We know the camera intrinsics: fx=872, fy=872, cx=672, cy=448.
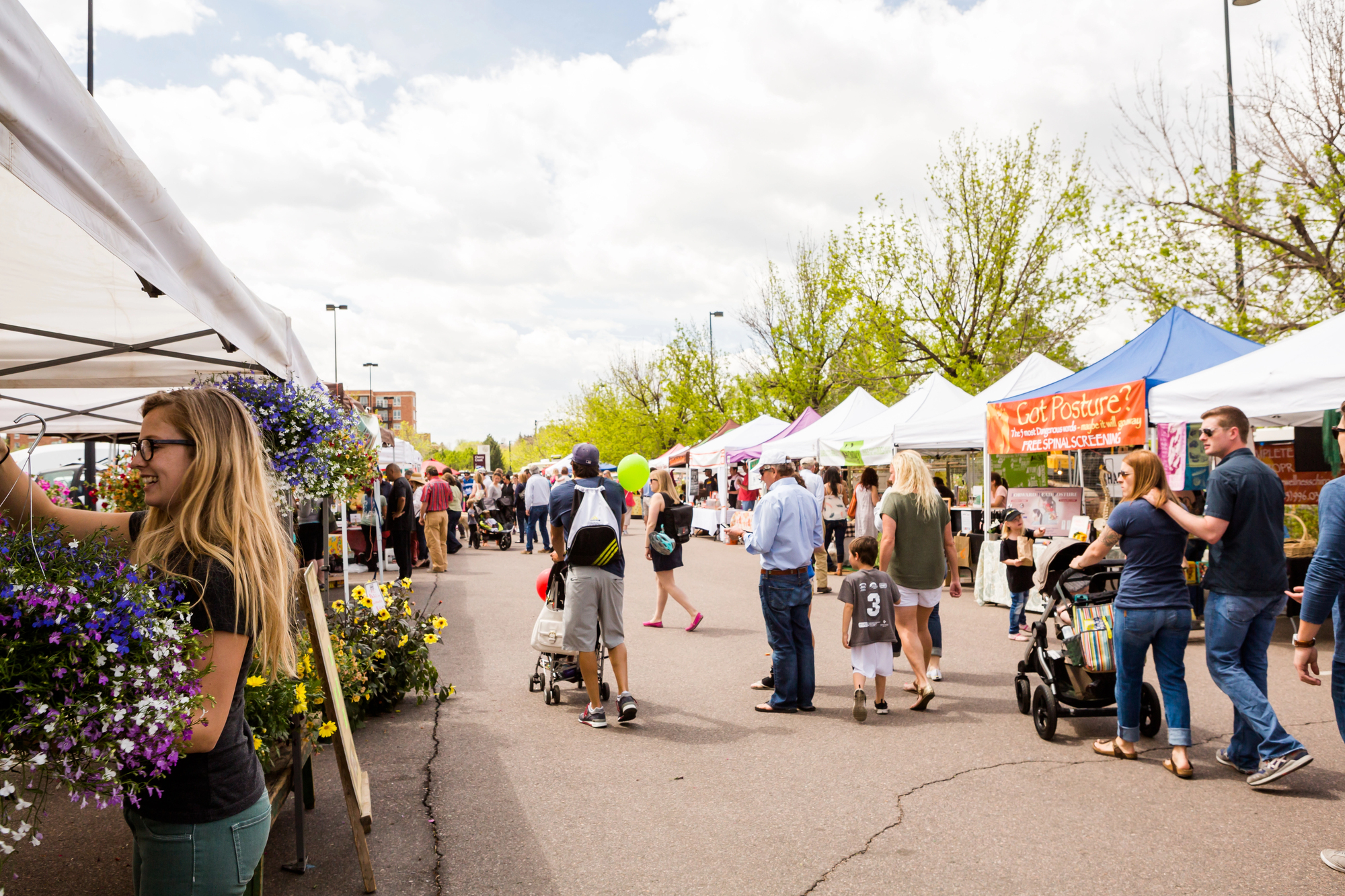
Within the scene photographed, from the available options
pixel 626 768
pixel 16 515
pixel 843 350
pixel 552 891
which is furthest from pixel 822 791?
pixel 843 350

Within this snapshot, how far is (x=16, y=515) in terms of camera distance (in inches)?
88.5

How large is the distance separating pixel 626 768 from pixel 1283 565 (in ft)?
12.7

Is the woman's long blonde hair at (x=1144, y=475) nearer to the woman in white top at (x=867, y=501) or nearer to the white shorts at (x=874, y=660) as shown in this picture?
the white shorts at (x=874, y=660)

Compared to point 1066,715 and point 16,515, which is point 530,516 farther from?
point 16,515

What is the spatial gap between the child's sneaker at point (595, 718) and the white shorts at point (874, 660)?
183cm

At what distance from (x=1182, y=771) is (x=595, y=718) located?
11.9 feet

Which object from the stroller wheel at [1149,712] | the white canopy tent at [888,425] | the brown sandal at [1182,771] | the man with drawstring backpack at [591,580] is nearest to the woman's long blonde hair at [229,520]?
the man with drawstring backpack at [591,580]

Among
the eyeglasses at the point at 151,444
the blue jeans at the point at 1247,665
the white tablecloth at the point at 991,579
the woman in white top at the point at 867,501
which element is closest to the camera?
the eyeglasses at the point at 151,444

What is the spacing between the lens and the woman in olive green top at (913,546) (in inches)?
264

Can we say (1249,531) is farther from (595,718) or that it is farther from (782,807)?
(595,718)

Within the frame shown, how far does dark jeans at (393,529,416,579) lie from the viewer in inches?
518

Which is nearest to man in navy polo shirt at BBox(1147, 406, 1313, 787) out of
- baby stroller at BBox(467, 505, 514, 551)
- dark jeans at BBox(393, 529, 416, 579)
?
dark jeans at BBox(393, 529, 416, 579)

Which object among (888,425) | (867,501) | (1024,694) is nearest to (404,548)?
(867,501)

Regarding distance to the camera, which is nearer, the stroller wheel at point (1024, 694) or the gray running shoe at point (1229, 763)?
the gray running shoe at point (1229, 763)
